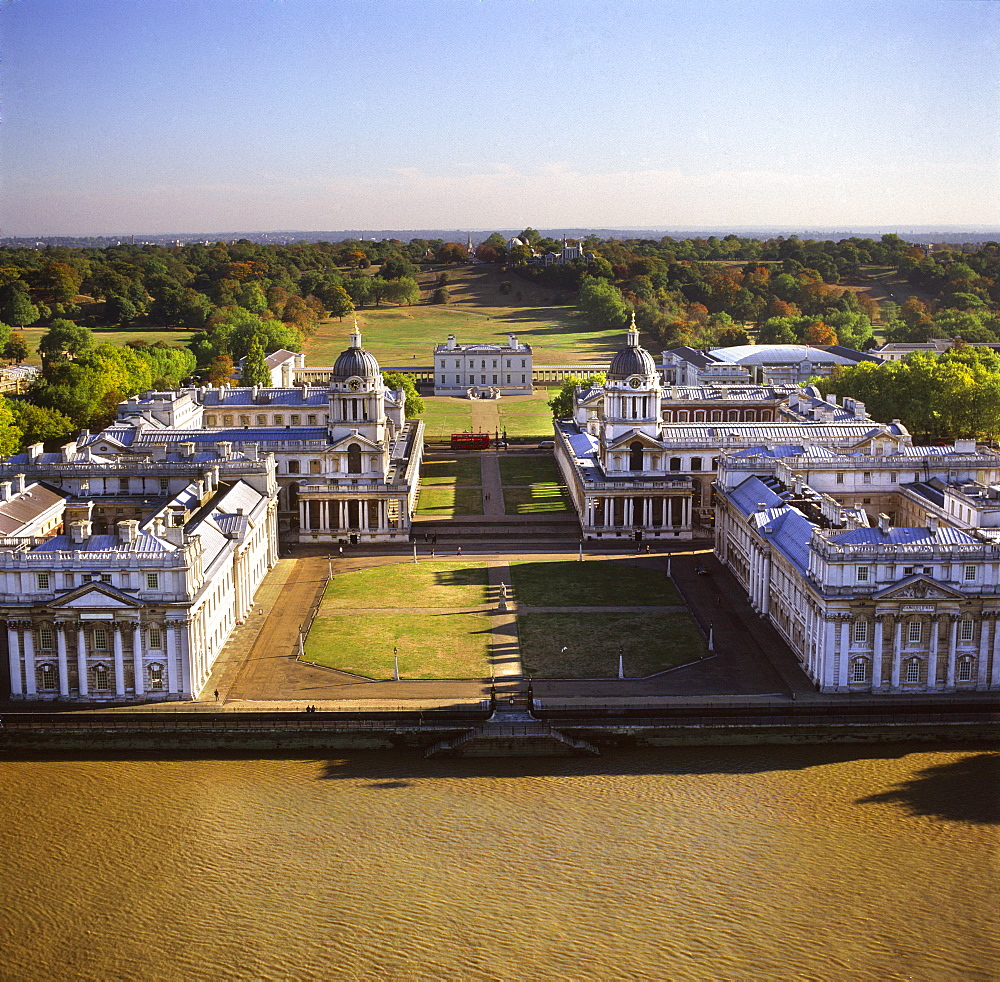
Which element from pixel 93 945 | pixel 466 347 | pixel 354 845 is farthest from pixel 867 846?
pixel 466 347

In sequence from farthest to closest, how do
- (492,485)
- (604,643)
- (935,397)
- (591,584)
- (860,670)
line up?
1. (935,397)
2. (492,485)
3. (591,584)
4. (604,643)
5. (860,670)

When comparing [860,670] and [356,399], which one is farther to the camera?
[356,399]

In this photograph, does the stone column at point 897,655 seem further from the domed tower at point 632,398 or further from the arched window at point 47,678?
the arched window at point 47,678

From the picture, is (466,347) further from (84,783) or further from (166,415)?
(84,783)

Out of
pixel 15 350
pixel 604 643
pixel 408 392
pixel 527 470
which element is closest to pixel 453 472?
pixel 527 470

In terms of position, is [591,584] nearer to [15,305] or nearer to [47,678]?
[47,678]

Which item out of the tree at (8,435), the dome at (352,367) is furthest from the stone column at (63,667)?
the tree at (8,435)

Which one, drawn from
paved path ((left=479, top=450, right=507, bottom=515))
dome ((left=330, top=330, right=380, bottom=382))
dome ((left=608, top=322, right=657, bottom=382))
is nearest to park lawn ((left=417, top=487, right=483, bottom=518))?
paved path ((left=479, top=450, right=507, bottom=515))

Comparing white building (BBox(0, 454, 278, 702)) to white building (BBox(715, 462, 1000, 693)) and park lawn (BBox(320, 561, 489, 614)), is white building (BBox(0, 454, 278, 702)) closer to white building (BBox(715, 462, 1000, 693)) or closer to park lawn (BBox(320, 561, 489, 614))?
park lawn (BBox(320, 561, 489, 614))
